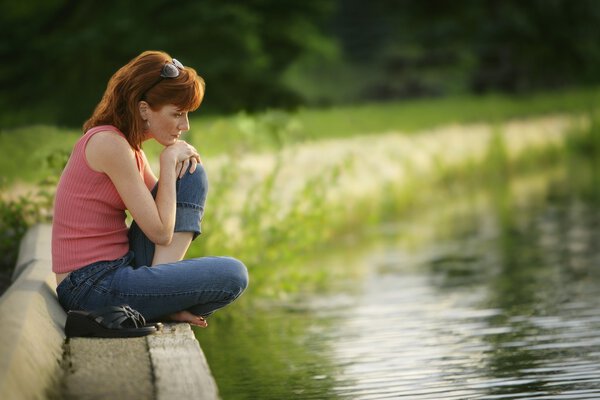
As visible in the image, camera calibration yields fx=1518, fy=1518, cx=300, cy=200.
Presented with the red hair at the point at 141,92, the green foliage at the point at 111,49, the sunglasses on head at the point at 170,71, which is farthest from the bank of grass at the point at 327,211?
the sunglasses on head at the point at 170,71

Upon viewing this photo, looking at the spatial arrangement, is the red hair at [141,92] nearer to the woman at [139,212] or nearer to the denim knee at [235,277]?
the woman at [139,212]

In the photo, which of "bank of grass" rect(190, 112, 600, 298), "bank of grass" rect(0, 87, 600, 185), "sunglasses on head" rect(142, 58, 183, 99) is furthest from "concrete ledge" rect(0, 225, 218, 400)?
"bank of grass" rect(190, 112, 600, 298)

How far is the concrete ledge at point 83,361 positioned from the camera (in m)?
4.24

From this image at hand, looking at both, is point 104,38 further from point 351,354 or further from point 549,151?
point 351,354

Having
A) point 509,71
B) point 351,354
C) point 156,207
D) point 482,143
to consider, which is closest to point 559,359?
point 351,354

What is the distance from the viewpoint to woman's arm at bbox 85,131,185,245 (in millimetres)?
5512

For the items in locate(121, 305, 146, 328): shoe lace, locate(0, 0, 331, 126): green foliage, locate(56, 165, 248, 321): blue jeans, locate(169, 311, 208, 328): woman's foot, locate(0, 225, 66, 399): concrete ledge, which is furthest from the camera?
locate(0, 0, 331, 126): green foliage

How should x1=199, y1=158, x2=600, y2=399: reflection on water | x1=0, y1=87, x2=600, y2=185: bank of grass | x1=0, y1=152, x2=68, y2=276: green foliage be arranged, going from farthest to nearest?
1. x1=0, y1=87, x2=600, y2=185: bank of grass
2. x1=0, y1=152, x2=68, y2=276: green foliage
3. x1=199, y1=158, x2=600, y2=399: reflection on water

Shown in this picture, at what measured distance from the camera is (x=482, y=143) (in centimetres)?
2525

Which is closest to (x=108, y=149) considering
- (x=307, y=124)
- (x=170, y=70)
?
Result: (x=170, y=70)

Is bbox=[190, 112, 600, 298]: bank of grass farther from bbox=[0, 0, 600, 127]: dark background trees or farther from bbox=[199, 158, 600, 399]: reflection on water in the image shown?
bbox=[0, 0, 600, 127]: dark background trees

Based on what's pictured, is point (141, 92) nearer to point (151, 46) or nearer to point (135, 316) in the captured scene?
point (135, 316)

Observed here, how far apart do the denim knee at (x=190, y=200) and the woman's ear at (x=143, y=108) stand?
0.27 meters

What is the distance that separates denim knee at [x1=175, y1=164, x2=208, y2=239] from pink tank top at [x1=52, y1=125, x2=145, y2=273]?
21cm
